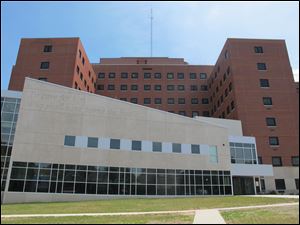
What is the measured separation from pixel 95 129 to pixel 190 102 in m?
43.3

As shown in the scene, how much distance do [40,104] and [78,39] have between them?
28.9 meters

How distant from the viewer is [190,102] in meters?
76.4

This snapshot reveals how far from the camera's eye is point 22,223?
13.6 m

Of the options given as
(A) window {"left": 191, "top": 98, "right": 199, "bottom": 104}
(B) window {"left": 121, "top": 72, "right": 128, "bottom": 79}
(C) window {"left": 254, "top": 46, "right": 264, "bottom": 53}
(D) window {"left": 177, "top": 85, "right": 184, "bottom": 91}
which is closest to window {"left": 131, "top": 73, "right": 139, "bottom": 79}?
(B) window {"left": 121, "top": 72, "right": 128, "bottom": 79}

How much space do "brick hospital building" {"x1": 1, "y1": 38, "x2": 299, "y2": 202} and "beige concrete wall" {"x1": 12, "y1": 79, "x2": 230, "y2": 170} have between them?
16cm

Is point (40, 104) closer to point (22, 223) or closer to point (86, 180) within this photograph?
point (86, 180)

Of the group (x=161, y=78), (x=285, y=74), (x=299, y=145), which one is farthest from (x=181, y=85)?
(x=299, y=145)

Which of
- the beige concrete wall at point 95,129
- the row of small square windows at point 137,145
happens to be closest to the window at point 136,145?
the row of small square windows at point 137,145

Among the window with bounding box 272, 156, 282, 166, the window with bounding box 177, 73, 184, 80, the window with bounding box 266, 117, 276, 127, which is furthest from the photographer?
the window with bounding box 177, 73, 184, 80

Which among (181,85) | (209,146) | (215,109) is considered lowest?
(209,146)

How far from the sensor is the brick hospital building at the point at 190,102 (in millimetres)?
36781

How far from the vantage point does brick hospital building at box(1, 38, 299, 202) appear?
36.8m

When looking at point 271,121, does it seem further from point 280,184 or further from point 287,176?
point 280,184

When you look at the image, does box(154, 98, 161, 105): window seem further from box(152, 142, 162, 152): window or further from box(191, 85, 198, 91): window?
box(152, 142, 162, 152): window
